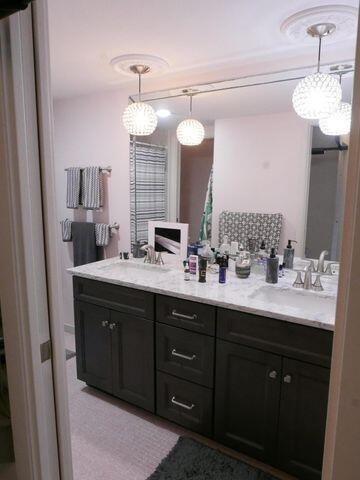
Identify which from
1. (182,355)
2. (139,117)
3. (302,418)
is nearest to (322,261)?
(302,418)

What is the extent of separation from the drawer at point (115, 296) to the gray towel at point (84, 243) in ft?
1.95

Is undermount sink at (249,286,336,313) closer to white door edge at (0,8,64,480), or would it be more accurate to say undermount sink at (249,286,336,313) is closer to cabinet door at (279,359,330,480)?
cabinet door at (279,359,330,480)

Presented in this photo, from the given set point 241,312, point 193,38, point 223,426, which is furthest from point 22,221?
point 223,426

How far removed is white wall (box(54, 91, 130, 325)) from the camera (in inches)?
107

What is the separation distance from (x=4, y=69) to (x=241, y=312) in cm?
139

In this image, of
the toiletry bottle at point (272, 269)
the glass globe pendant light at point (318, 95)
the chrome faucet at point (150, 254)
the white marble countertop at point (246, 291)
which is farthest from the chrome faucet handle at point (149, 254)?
the glass globe pendant light at point (318, 95)

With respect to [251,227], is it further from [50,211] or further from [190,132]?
[50,211]

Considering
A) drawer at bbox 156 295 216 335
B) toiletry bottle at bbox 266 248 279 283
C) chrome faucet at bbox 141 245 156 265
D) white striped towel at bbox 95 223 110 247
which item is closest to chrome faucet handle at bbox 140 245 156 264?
chrome faucet at bbox 141 245 156 265

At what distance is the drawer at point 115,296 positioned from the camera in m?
2.00

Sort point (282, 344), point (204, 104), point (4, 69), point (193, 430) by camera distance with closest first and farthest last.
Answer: point (4, 69) → point (282, 344) → point (193, 430) → point (204, 104)

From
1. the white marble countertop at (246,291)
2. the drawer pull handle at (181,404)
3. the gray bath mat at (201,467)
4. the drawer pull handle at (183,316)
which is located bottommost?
the gray bath mat at (201,467)

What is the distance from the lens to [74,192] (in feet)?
9.42

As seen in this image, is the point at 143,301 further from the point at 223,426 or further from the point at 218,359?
the point at 223,426

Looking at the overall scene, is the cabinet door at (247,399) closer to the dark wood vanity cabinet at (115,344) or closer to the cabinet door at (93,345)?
the dark wood vanity cabinet at (115,344)
